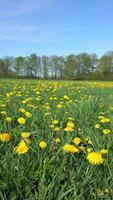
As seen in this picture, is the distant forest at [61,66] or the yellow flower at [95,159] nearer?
the yellow flower at [95,159]

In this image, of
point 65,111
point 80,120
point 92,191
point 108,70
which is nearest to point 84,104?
point 65,111

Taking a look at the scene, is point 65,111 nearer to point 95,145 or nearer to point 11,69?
point 95,145

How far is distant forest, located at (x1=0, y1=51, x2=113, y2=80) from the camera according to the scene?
82.4 meters

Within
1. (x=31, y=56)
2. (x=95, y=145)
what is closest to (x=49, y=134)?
(x=95, y=145)

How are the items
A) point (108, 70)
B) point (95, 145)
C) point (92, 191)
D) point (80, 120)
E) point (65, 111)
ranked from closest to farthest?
1. point (92, 191)
2. point (95, 145)
3. point (80, 120)
4. point (65, 111)
5. point (108, 70)

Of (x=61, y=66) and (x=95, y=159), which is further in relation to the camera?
Answer: (x=61, y=66)

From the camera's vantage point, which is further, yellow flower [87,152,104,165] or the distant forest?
the distant forest

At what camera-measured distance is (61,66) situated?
8975 centimetres

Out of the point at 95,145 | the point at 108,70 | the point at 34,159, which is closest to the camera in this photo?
the point at 34,159

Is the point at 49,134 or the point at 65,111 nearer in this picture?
the point at 49,134

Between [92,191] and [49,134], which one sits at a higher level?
[49,134]

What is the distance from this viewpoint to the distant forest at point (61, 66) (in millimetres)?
82438

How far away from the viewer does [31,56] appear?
8875 cm

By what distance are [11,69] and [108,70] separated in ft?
89.6
